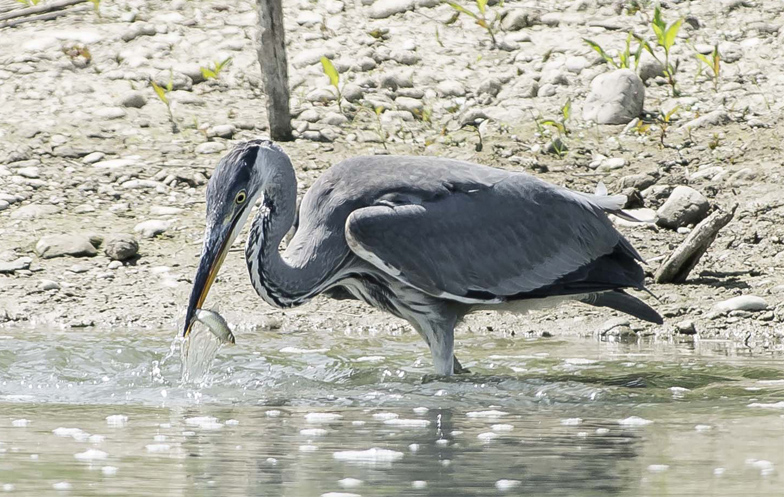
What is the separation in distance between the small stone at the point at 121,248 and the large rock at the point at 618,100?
4.06 meters

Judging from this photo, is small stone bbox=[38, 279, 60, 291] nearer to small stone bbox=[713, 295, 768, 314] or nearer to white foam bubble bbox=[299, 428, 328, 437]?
white foam bubble bbox=[299, 428, 328, 437]

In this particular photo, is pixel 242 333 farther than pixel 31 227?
No

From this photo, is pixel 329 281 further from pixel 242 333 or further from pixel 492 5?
pixel 492 5

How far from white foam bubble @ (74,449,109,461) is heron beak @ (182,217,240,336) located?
150 cm

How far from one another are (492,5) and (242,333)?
5.89 metres

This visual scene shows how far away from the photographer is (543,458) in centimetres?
455

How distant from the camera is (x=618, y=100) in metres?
10.9

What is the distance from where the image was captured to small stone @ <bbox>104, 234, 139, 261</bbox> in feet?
30.0

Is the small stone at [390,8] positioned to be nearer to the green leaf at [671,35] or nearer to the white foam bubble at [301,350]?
the green leaf at [671,35]

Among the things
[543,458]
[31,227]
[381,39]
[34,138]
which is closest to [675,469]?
[543,458]

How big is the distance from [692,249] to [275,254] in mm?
2956

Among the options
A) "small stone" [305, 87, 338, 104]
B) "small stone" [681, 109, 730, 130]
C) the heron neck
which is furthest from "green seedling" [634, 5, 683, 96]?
the heron neck

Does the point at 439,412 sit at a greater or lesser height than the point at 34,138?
lesser

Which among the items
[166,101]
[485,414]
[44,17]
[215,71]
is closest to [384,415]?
[485,414]
